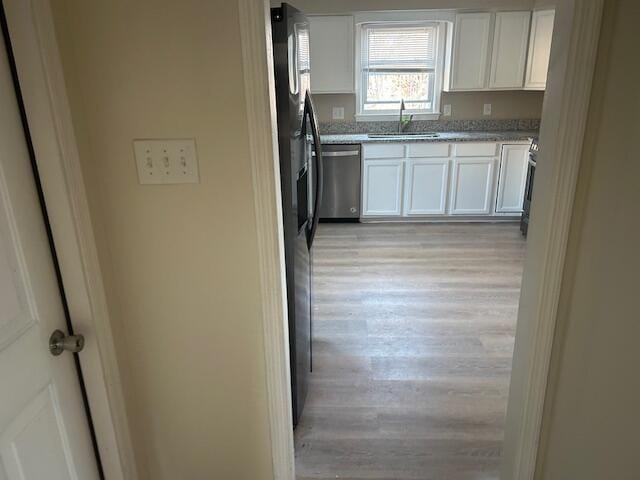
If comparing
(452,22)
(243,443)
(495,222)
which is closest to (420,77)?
(452,22)

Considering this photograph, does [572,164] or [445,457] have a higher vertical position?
[572,164]

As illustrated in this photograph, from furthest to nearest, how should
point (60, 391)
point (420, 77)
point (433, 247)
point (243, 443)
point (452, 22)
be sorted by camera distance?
1. point (420, 77)
2. point (452, 22)
3. point (433, 247)
4. point (243, 443)
5. point (60, 391)

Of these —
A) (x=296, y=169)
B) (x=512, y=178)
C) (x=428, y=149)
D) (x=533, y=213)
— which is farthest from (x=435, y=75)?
(x=533, y=213)

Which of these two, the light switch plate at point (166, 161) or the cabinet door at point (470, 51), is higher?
the cabinet door at point (470, 51)

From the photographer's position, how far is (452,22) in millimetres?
4590

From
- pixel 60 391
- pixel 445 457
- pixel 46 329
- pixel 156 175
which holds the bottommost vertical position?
pixel 445 457

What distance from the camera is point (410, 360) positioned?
8.21 feet

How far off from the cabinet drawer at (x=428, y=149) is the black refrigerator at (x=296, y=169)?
9.10 feet

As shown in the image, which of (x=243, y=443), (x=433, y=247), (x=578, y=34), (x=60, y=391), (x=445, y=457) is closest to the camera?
(x=578, y=34)

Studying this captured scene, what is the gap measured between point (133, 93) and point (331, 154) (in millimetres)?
3570

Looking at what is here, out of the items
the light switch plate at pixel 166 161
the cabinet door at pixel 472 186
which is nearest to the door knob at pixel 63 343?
the light switch plate at pixel 166 161

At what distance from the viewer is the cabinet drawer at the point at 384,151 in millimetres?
4594

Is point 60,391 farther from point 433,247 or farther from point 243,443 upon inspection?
point 433,247

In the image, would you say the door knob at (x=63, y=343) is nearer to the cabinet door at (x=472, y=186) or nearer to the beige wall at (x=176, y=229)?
the beige wall at (x=176, y=229)
